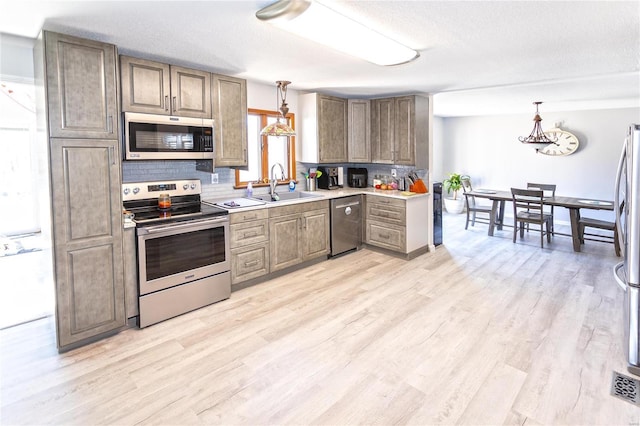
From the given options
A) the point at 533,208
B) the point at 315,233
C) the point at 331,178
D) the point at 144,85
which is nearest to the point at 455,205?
the point at 533,208

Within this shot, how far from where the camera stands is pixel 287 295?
369cm

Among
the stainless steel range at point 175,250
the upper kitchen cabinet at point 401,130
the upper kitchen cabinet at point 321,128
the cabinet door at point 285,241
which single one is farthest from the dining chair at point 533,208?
the stainless steel range at point 175,250

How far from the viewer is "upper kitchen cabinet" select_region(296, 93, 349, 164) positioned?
490cm

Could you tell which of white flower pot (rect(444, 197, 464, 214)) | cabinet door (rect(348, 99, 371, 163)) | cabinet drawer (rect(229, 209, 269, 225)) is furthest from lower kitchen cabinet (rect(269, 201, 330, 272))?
white flower pot (rect(444, 197, 464, 214))

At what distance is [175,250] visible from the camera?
3.14 meters

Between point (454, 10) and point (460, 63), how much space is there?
137cm

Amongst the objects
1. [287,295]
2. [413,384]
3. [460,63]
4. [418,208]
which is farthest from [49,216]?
[418,208]

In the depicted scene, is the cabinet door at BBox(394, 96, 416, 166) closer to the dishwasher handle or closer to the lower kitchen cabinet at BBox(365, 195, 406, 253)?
the lower kitchen cabinet at BBox(365, 195, 406, 253)

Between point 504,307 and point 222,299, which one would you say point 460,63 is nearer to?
point 504,307

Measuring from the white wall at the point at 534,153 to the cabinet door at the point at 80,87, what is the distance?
24.7 ft

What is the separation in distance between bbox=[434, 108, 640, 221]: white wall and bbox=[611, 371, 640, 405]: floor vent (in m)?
5.85

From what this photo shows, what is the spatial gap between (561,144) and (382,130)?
430 cm

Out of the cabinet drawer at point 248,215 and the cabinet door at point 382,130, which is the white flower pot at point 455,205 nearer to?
the cabinet door at point 382,130

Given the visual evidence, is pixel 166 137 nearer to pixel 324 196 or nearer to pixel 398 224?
pixel 324 196
